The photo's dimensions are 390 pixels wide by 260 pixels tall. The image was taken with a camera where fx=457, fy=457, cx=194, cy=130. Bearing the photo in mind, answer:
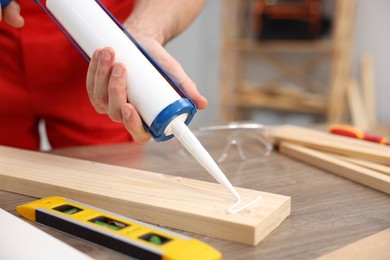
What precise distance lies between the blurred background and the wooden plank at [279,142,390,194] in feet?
5.03

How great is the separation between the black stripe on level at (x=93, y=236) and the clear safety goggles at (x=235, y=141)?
0.35m

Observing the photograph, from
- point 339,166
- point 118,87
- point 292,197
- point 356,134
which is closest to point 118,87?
point 118,87

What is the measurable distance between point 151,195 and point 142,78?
0.15 meters

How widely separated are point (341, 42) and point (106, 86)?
1946 mm

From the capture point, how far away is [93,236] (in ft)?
1.49

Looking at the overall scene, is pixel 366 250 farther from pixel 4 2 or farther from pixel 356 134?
pixel 4 2

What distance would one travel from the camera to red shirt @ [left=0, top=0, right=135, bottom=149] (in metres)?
0.91

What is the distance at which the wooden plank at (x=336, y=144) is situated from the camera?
764 mm

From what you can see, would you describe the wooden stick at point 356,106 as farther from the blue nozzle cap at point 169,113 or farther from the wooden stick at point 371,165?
the blue nozzle cap at point 169,113

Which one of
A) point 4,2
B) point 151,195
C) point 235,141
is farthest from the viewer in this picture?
point 235,141

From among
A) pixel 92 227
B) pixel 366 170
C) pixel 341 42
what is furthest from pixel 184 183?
pixel 341 42

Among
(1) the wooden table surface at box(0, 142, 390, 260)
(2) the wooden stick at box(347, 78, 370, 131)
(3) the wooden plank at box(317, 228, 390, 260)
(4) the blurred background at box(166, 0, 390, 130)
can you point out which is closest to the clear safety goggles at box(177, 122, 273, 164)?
(1) the wooden table surface at box(0, 142, 390, 260)

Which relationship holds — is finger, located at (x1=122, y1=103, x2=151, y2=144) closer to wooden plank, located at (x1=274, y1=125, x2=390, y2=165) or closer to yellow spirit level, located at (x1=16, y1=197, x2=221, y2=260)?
yellow spirit level, located at (x1=16, y1=197, x2=221, y2=260)

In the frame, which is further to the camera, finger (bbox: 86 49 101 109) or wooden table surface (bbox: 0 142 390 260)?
finger (bbox: 86 49 101 109)
